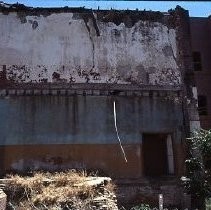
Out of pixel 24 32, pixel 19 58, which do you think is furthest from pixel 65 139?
pixel 24 32

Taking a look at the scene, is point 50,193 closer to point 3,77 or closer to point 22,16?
point 3,77

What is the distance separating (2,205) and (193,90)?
31.3 feet

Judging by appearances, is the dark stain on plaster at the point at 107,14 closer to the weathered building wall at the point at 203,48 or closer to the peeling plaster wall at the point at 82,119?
the peeling plaster wall at the point at 82,119

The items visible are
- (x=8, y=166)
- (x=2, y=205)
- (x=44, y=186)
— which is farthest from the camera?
(x=8, y=166)

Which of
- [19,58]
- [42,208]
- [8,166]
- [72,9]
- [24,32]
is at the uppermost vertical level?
[72,9]

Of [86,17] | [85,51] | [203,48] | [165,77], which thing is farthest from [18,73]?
[203,48]

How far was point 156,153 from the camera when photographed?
1573 cm

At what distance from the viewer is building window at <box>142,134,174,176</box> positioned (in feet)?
50.2

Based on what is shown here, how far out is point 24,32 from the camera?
15.8m

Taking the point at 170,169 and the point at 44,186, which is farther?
the point at 170,169

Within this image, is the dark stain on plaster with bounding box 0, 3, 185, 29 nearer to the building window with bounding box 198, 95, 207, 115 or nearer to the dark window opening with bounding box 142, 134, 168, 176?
the dark window opening with bounding box 142, 134, 168, 176

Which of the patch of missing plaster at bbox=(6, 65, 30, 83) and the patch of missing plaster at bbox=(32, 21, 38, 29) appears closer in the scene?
the patch of missing plaster at bbox=(6, 65, 30, 83)

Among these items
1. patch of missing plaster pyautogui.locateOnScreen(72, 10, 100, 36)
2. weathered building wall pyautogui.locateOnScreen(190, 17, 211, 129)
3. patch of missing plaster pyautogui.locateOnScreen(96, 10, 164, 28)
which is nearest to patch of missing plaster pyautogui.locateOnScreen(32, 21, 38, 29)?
patch of missing plaster pyautogui.locateOnScreen(72, 10, 100, 36)

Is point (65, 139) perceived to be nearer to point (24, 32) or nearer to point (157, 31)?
point (24, 32)
